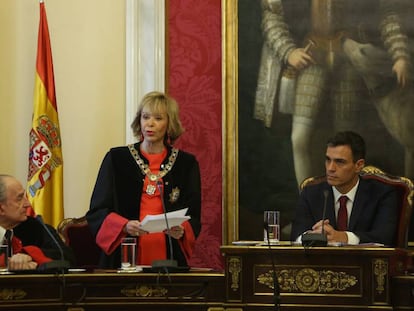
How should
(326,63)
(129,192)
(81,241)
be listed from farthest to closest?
(326,63), (81,241), (129,192)

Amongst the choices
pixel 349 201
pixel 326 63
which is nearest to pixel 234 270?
pixel 349 201

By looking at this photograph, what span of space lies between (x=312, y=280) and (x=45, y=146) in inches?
113

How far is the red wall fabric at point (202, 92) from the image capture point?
22.2ft

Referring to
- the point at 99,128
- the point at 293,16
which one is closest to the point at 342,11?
the point at 293,16

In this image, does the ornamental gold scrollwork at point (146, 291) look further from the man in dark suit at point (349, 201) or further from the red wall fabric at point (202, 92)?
the red wall fabric at point (202, 92)

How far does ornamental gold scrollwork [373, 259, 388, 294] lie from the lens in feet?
14.3

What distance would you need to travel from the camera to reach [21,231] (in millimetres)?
5062

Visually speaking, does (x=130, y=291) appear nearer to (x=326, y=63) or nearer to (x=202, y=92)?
(x=202, y=92)

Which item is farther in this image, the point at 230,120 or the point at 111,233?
the point at 230,120

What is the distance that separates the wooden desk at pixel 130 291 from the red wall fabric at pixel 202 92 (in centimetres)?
224

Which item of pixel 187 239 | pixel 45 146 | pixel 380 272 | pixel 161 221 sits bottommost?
pixel 380 272

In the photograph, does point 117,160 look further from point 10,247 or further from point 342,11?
point 342,11

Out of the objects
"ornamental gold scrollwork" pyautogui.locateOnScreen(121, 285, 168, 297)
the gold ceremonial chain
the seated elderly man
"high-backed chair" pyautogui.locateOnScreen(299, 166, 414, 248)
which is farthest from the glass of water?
the seated elderly man

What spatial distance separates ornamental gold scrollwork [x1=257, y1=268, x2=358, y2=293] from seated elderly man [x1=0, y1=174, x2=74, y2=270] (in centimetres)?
124
